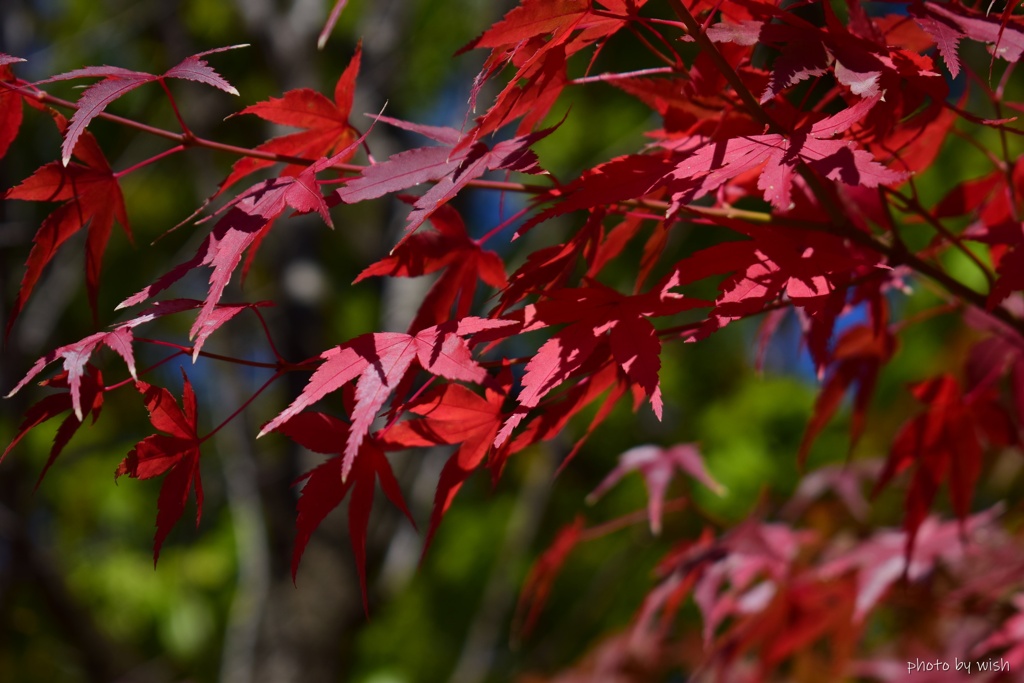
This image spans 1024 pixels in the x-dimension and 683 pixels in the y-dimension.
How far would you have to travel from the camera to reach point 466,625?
11.6ft

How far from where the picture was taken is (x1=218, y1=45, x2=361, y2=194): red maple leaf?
556mm

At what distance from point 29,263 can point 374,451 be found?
21cm

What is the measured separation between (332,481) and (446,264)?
0.16 meters

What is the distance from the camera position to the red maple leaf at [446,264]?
1.83 ft

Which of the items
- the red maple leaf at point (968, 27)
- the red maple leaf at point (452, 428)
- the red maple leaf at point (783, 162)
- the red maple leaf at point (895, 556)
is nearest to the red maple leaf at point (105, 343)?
the red maple leaf at point (452, 428)

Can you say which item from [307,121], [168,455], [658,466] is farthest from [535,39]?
[658,466]

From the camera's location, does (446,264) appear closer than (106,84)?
No

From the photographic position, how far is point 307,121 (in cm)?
58

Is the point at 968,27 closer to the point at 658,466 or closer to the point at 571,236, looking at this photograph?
the point at 571,236

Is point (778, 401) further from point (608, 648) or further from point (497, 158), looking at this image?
point (497, 158)

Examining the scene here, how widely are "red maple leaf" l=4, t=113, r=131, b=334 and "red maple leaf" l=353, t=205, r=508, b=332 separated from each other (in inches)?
6.1

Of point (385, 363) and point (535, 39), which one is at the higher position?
point (535, 39)

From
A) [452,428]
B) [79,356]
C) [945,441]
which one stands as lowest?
[945,441]

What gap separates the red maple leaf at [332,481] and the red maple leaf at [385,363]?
3cm
